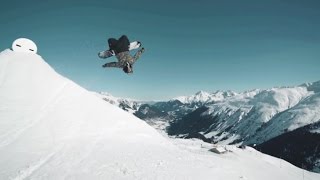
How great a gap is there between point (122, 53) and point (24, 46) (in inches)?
679

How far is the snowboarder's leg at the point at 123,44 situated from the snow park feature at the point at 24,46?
16.8 metres

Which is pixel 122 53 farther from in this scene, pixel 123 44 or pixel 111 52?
pixel 123 44

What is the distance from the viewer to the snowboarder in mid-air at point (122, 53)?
20.1 meters

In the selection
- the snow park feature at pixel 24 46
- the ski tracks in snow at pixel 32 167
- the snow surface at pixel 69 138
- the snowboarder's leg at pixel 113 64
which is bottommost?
the ski tracks in snow at pixel 32 167

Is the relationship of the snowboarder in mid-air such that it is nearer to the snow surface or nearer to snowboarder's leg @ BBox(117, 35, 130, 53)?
snowboarder's leg @ BBox(117, 35, 130, 53)

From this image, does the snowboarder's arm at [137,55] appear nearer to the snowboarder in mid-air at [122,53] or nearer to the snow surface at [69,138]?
the snowboarder in mid-air at [122,53]

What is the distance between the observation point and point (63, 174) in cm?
1997

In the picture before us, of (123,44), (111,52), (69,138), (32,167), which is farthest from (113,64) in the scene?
(32,167)

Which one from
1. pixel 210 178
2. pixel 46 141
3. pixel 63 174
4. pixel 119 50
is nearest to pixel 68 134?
pixel 46 141

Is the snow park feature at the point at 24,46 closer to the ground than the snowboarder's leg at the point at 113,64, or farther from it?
farther from it

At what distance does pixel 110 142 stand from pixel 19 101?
9740mm

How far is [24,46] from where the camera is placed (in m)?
32.5

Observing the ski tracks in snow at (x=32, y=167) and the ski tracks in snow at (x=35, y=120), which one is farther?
the ski tracks in snow at (x=35, y=120)

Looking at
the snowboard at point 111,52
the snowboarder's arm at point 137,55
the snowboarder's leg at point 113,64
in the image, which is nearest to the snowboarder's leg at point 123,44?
the snowboard at point 111,52
